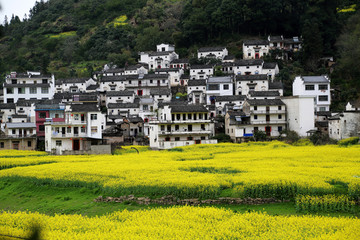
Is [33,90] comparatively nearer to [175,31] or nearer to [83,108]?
[83,108]

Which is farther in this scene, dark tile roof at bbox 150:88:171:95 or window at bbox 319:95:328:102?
dark tile roof at bbox 150:88:171:95

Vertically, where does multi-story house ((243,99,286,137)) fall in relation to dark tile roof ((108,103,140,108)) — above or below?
below

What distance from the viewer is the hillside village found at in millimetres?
55312

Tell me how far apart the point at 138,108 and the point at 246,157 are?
36623 mm

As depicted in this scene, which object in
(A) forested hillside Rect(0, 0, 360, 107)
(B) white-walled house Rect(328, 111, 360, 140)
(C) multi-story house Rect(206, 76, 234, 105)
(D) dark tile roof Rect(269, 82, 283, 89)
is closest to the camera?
(B) white-walled house Rect(328, 111, 360, 140)

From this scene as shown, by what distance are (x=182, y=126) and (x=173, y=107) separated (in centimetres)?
306

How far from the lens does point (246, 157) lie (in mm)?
40500

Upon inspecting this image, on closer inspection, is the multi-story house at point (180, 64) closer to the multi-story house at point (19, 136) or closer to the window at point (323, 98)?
the window at point (323, 98)

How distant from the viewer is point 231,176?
2817 centimetres

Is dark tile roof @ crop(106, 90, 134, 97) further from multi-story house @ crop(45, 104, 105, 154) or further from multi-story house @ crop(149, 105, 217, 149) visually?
multi-story house @ crop(45, 104, 105, 154)

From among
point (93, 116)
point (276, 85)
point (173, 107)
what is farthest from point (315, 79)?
point (93, 116)

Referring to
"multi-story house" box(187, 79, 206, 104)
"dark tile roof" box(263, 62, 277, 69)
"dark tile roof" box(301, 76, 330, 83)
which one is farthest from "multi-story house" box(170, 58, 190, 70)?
"dark tile roof" box(301, 76, 330, 83)

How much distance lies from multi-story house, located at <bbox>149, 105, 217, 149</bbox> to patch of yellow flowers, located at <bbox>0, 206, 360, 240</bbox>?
36820 millimetres

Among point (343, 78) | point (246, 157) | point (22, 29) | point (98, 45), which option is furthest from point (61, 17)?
point (246, 157)
